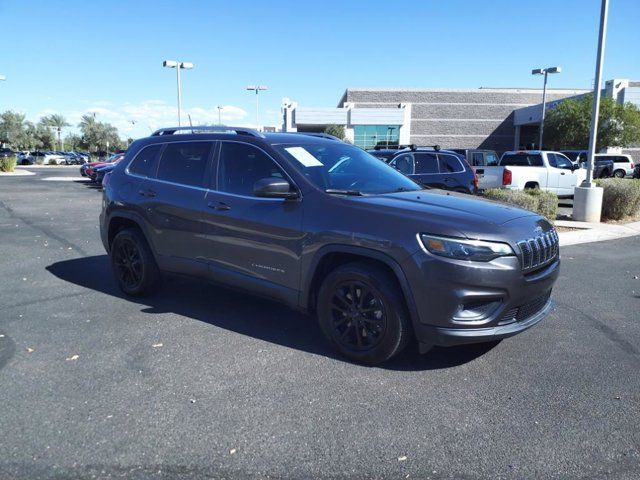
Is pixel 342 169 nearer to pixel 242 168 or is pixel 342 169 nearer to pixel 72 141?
pixel 242 168

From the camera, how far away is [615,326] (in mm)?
5035

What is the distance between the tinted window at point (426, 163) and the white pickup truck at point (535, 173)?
12.7ft

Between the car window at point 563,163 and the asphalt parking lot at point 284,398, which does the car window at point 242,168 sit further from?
the car window at point 563,163

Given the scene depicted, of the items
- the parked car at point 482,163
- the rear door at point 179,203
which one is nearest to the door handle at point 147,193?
the rear door at point 179,203

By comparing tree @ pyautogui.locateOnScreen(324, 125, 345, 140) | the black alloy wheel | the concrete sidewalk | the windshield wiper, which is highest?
tree @ pyautogui.locateOnScreen(324, 125, 345, 140)

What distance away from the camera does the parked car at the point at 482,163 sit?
1628cm

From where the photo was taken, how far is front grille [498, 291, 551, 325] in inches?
147

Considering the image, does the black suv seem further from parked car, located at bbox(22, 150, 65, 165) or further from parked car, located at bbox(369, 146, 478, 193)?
parked car, located at bbox(22, 150, 65, 165)

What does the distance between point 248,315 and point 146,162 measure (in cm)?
204

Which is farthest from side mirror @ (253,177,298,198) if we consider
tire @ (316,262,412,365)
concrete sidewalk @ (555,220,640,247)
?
concrete sidewalk @ (555,220,640,247)

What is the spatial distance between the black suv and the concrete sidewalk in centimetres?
661

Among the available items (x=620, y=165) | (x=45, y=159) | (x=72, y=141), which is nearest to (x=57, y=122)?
(x=72, y=141)

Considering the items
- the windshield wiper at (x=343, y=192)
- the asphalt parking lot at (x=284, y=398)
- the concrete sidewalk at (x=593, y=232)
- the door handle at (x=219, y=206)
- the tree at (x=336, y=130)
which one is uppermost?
the tree at (x=336, y=130)

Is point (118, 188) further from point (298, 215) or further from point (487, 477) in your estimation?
point (487, 477)
